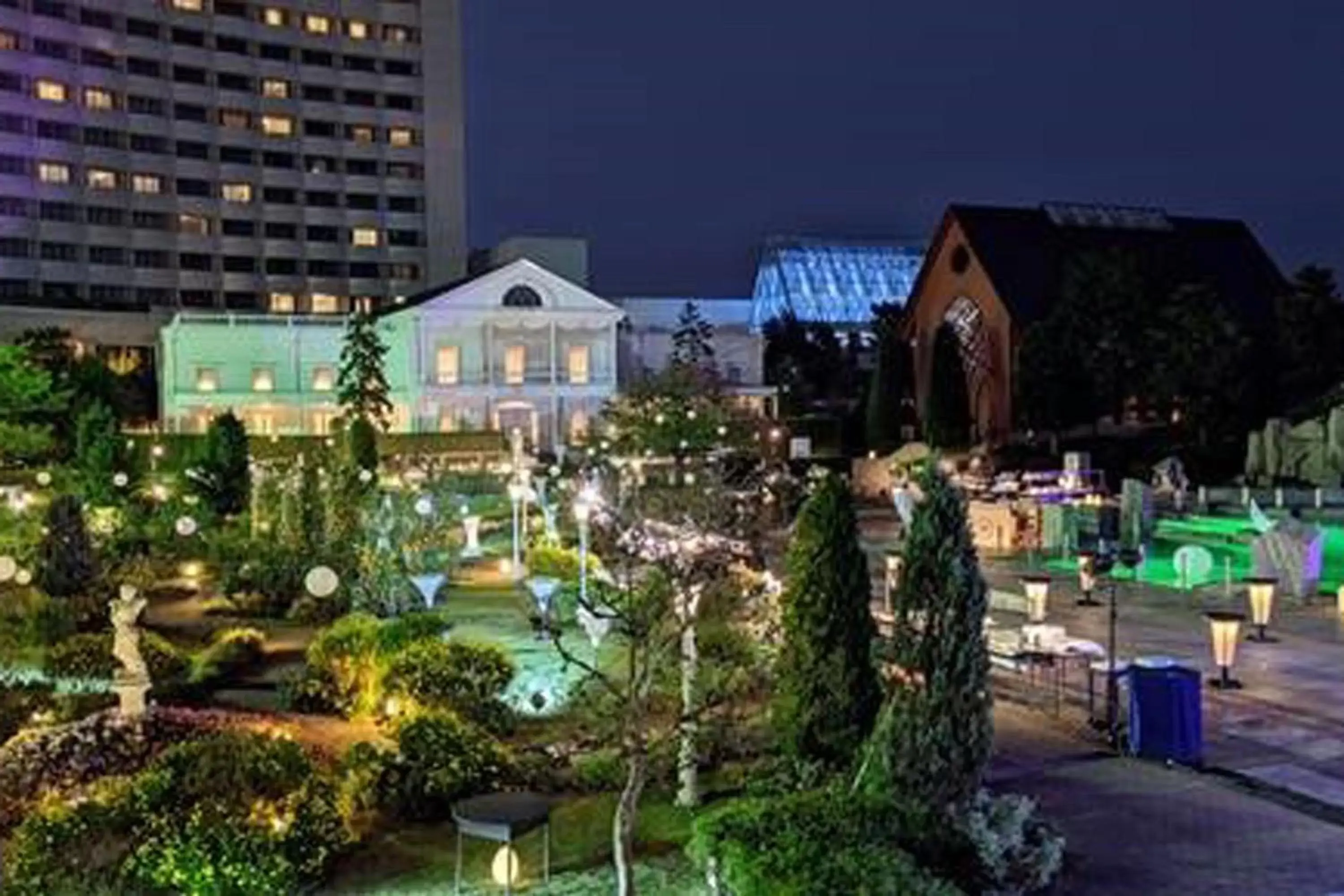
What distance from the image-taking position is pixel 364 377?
211 ft

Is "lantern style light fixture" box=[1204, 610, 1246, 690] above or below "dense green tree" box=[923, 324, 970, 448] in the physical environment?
below

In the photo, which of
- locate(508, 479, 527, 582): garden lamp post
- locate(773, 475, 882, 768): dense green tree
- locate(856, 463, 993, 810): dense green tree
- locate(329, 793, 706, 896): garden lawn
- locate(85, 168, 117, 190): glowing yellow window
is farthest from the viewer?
locate(85, 168, 117, 190): glowing yellow window

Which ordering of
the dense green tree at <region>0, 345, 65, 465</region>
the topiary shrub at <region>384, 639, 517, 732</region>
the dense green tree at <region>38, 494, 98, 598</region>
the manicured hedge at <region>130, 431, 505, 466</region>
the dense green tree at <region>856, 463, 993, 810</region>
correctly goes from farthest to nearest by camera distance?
1. the manicured hedge at <region>130, 431, 505, 466</region>
2. the dense green tree at <region>0, 345, 65, 465</region>
3. the dense green tree at <region>38, 494, 98, 598</region>
4. the topiary shrub at <region>384, 639, 517, 732</region>
5. the dense green tree at <region>856, 463, 993, 810</region>

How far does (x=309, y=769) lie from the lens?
41.5 ft

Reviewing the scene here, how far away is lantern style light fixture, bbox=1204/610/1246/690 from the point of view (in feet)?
62.1

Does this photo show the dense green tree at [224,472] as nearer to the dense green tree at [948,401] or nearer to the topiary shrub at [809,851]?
the dense green tree at [948,401]

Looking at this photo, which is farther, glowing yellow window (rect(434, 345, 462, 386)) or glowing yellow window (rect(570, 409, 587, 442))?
glowing yellow window (rect(570, 409, 587, 442))

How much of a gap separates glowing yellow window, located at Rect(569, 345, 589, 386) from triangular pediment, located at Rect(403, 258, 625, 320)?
6.33ft

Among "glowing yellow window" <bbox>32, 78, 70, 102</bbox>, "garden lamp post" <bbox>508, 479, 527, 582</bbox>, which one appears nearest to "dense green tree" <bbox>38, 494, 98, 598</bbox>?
"garden lamp post" <bbox>508, 479, 527, 582</bbox>

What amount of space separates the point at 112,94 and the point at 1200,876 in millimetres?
98939

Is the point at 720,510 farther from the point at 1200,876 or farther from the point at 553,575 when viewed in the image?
the point at 1200,876

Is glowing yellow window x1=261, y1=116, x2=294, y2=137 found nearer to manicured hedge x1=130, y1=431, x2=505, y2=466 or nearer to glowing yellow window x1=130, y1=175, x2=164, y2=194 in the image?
glowing yellow window x1=130, y1=175, x2=164, y2=194

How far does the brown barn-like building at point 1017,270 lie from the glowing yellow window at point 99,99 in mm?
56550

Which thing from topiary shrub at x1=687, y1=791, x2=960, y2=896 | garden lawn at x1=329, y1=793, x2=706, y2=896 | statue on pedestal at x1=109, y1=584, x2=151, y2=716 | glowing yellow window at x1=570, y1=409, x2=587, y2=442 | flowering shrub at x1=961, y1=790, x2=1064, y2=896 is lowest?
garden lawn at x1=329, y1=793, x2=706, y2=896
